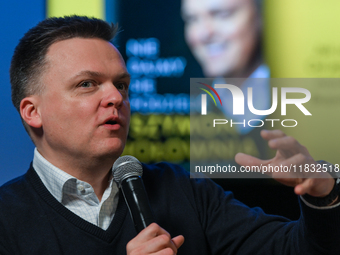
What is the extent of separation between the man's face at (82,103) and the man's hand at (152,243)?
0.38 meters

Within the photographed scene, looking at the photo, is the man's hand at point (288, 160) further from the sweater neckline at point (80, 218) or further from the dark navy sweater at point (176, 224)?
the sweater neckline at point (80, 218)

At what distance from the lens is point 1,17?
6.99ft

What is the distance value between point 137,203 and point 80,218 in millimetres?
305

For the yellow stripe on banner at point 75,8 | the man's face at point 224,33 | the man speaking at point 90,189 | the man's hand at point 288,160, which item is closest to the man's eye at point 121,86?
the man speaking at point 90,189

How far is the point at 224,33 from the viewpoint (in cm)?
212

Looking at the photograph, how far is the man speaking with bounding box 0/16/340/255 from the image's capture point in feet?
3.49

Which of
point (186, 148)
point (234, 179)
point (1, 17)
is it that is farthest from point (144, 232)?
point (1, 17)

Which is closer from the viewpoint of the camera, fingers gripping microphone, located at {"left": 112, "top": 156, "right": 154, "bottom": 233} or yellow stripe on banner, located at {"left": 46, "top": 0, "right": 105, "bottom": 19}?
fingers gripping microphone, located at {"left": 112, "top": 156, "right": 154, "bottom": 233}

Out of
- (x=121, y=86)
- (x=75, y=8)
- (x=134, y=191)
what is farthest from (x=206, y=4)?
(x=134, y=191)

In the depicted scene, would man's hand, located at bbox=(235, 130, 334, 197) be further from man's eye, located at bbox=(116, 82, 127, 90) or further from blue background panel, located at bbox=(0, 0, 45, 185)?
blue background panel, located at bbox=(0, 0, 45, 185)

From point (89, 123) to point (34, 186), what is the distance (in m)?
0.31

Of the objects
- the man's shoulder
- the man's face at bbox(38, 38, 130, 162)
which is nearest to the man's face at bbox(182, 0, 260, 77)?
the man's face at bbox(38, 38, 130, 162)

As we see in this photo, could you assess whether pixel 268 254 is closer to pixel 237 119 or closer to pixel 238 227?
pixel 238 227

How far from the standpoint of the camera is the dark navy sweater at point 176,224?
1.04 metres
